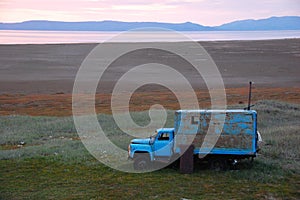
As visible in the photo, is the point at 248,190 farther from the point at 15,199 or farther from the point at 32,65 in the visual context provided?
the point at 32,65

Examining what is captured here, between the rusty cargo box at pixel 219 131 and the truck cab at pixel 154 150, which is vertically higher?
the rusty cargo box at pixel 219 131

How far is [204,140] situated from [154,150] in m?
1.89

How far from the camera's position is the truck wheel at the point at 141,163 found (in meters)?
16.0

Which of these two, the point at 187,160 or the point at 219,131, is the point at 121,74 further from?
the point at 219,131

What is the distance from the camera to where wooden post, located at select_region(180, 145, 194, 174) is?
15.4m

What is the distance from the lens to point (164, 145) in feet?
51.9

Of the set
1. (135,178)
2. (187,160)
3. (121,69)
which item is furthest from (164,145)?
(121,69)

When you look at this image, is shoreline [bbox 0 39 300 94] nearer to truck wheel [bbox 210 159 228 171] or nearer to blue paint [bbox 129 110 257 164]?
truck wheel [bbox 210 159 228 171]

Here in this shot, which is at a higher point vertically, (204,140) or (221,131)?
(221,131)

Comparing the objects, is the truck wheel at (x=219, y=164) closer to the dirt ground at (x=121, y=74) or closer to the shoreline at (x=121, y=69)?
the dirt ground at (x=121, y=74)

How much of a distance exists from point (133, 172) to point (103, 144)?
5352mm

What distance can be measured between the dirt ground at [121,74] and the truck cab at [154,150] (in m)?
22.3

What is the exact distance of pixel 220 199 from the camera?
13.0 m

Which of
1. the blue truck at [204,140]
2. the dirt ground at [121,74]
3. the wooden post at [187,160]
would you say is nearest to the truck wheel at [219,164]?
the blue truck at [204,140]
